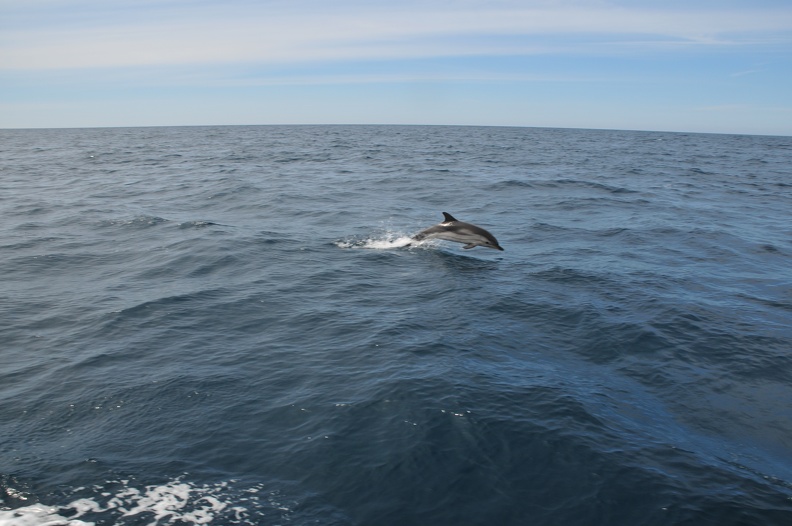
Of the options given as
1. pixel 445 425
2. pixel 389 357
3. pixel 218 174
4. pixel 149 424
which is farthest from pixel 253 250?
pixel 218 174

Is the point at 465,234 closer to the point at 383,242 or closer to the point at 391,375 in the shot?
the point at 383,242

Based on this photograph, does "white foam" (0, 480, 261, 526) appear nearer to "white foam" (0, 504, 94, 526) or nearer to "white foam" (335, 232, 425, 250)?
"white foam" (0, 504, 94, 526)

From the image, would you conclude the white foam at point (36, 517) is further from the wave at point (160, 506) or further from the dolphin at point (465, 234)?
the dolphin at point (465, 234)

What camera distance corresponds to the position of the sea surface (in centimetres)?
757

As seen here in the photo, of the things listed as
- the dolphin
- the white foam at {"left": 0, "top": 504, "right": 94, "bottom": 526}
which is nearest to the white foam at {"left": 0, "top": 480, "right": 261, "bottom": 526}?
the white foam at {"left": 0, "top": 504, "right": 94, "bottom": 526}

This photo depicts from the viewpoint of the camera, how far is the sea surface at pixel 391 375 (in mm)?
7570

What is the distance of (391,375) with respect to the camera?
10.9 meters

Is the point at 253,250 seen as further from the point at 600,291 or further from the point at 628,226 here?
the point at 628,226

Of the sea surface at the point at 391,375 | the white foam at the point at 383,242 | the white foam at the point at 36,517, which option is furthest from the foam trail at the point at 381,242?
the white foam at the point at 36,517

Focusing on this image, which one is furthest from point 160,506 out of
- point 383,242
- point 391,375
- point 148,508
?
point 383,242

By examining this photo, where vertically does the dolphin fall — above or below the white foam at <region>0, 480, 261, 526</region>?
above

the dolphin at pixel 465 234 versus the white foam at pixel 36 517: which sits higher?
the dolphin at pixel 465 234

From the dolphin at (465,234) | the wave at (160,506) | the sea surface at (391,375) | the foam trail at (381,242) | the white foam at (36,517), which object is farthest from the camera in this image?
the foam trail at (381,242)

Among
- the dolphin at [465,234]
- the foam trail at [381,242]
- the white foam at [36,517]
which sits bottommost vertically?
the white foam at [36,517]
